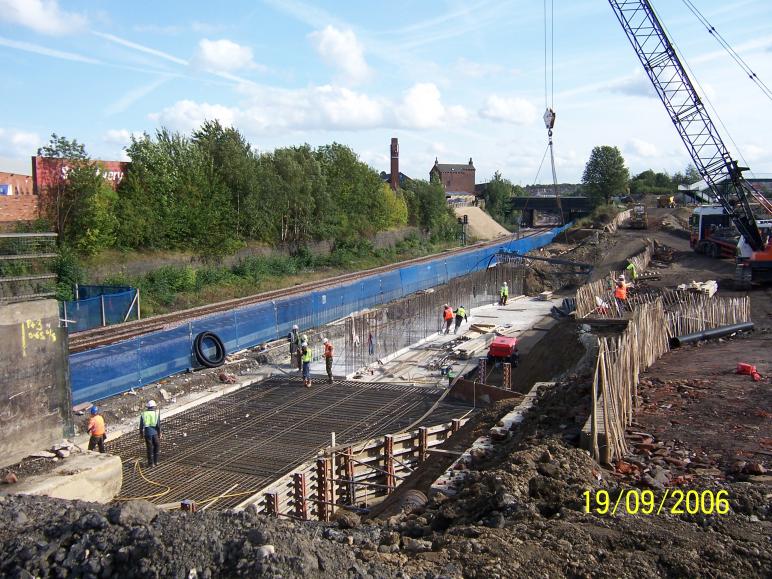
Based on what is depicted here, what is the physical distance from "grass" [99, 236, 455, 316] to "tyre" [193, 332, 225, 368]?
26.5 feet

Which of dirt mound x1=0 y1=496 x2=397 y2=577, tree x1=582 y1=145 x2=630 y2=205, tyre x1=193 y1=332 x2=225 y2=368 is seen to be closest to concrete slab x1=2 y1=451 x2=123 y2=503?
dirt mound x1=0 y1=496 x2=397 y2=577

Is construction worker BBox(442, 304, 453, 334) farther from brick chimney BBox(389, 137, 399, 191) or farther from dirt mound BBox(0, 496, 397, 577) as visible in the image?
brick chimney BBox(389, 137, 399, 191)

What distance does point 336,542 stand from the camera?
5.71 meters

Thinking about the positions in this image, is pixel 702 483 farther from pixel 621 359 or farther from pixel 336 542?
pixel 336 542

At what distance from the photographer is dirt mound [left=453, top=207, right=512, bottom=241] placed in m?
69.9

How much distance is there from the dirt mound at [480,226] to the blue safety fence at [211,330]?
38290 millimetres

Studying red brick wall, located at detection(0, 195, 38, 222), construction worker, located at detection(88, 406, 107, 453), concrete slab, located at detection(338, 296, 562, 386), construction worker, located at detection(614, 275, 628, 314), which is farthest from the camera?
red brick wall, located at detection(0, 195, 38, 222)

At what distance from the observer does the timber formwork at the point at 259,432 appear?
11.3 meters

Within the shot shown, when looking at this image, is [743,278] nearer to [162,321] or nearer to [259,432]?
[259,432]

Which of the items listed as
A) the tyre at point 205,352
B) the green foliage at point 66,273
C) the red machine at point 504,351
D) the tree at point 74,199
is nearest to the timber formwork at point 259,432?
the tyre at point 205,352

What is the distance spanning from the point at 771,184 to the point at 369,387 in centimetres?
8261

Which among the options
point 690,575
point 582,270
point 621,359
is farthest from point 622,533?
point 582,270

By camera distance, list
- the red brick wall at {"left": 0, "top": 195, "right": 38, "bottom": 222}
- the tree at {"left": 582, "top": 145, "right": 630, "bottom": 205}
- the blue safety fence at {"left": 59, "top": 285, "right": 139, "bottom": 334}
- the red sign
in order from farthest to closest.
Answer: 1. the tree at {"left": 582, "top": 145, "right": 630, "bottom": 205}
2. the red sign
3. the red brick wall at {"left": 0, "top": 195, "right": 38, "bottom": 222}
4. the blue safety fence at {"left": 59, "top": 285, "right": 139, "bottom": 334}
